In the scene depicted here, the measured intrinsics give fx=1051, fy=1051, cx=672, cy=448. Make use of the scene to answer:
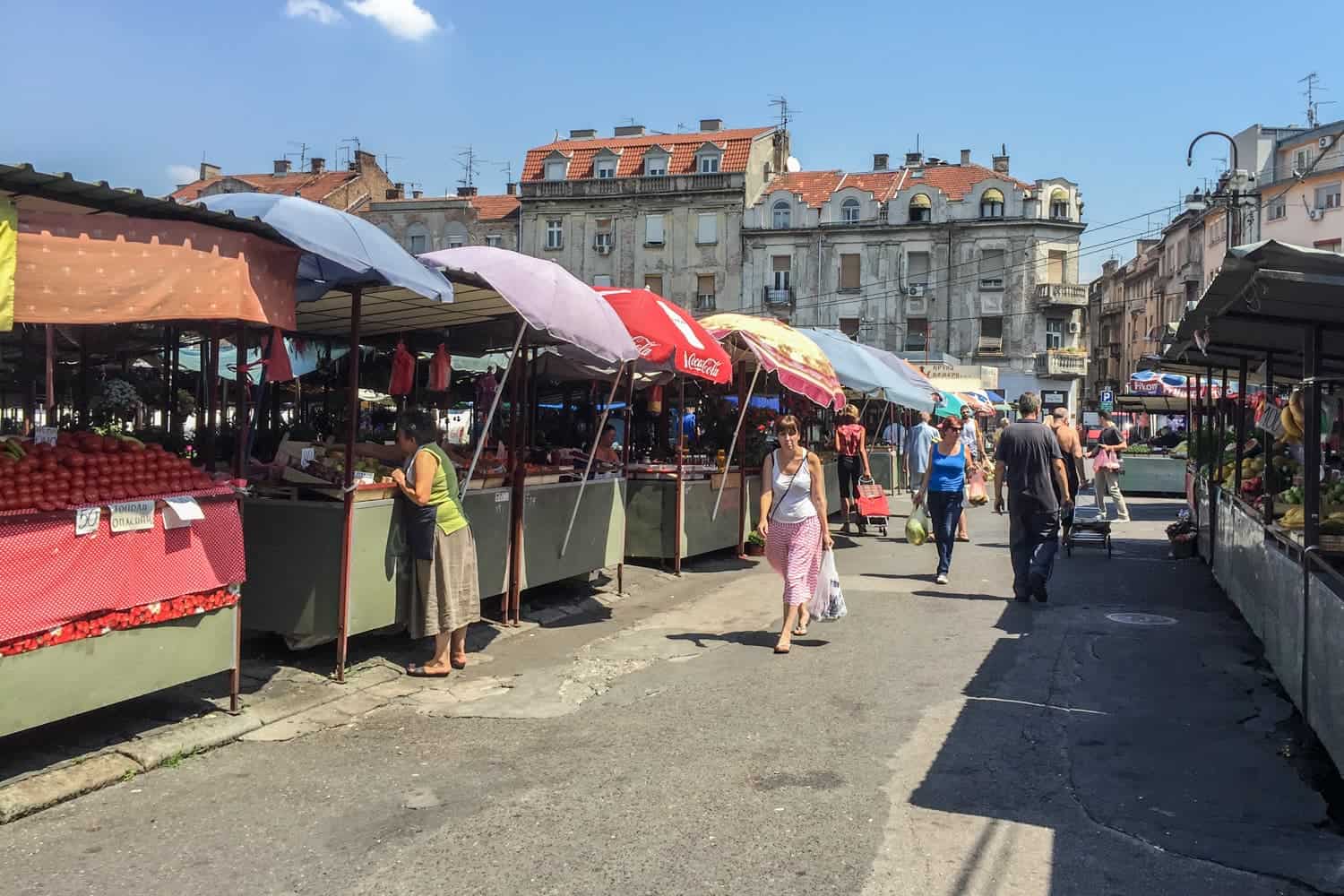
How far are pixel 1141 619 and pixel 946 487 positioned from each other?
2601 mm

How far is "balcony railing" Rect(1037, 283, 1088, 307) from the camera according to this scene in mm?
53281

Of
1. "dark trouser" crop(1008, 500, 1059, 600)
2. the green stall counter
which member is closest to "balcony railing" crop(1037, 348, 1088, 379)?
"dark trouser" crop(1008, 500, 1059, 600)

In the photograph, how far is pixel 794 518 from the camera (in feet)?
26.7

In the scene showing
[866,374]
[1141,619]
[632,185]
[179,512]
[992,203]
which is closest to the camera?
[179,512]

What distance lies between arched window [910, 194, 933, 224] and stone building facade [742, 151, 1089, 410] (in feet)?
0.15

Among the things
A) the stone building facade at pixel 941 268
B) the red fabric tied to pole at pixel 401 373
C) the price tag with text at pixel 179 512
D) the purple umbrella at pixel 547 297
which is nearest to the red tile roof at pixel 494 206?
the stone building facade at pixel 941 268

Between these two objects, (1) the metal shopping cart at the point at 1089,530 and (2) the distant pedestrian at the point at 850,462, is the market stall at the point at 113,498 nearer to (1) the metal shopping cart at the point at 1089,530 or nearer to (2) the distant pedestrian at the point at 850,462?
(1) the metal shopping cart at the point at 1089,530

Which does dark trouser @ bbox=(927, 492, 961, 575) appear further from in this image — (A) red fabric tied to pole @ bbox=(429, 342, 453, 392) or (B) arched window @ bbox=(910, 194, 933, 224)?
(B) arched window @ bbox=(910, 194, 933, 224)

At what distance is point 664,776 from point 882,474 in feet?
66.2

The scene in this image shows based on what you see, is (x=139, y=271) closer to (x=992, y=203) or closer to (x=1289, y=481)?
(x=1289, y=481)

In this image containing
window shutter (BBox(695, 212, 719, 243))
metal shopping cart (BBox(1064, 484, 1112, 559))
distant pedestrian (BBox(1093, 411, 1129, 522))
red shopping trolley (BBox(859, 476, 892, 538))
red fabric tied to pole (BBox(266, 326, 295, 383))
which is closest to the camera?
red fabric tied to pole (BBox(266, 326, 295, 383))

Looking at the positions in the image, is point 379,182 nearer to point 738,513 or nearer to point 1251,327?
point 738,513

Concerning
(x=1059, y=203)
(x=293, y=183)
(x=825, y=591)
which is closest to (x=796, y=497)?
(x=825, y=591)

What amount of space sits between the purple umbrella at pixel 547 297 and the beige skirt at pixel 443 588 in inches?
62.7
